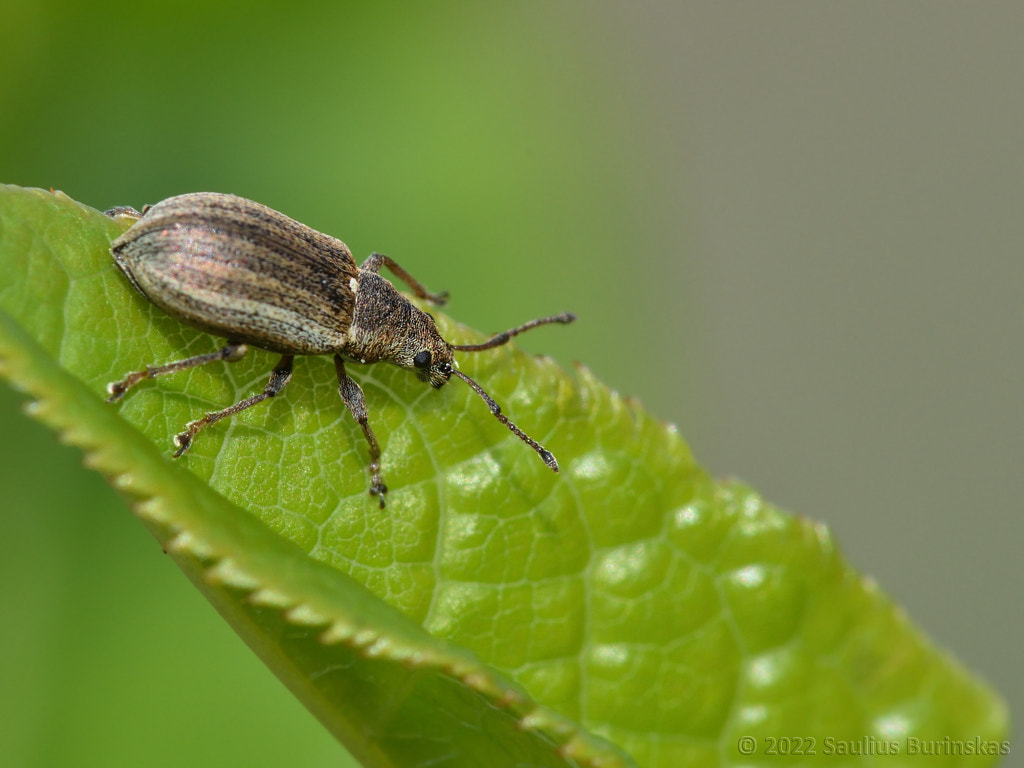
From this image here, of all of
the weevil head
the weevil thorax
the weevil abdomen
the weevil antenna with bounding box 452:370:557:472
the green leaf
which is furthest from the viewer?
the weevil thorax

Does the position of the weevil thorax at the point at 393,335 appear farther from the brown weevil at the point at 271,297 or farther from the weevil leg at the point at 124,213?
the weevil leg at the point at 124,213

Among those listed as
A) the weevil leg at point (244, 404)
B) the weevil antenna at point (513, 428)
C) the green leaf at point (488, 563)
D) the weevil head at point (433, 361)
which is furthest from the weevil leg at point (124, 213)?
the weevil antenna at point (513, 428)

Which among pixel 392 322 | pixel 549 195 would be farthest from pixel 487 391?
pixel 549 195

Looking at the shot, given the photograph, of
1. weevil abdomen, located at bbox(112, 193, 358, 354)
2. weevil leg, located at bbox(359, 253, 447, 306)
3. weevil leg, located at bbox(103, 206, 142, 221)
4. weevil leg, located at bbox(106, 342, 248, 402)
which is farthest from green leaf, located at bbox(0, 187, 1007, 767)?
weevil leg, located at bbox(359, 253, 447, 306)

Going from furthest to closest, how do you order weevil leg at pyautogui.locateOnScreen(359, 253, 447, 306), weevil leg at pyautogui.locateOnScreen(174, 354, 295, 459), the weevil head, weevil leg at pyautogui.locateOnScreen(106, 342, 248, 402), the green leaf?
weevil leg at pyautogui.locateOnScreen(359, 253, 447, 306) < the weevil head < weevil leg at pyautogui.locateOnScreen(174, 354, 295, 459) < weevil leg at pyautogui.locateOnScreen(106, 342, 248, 402) < the green leaf

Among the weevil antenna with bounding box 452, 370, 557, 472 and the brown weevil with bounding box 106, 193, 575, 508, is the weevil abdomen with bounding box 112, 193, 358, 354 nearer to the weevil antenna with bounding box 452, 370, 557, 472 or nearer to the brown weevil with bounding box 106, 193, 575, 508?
the brown weevil with bounding box 106, 193, 575, 508

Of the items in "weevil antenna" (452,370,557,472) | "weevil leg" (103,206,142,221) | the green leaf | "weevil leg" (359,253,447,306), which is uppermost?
"weevil leg" (359,253,447,306)

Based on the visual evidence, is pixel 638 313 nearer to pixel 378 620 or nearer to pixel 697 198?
pixel 697 198

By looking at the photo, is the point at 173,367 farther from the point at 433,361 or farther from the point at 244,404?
the point at 433,361
